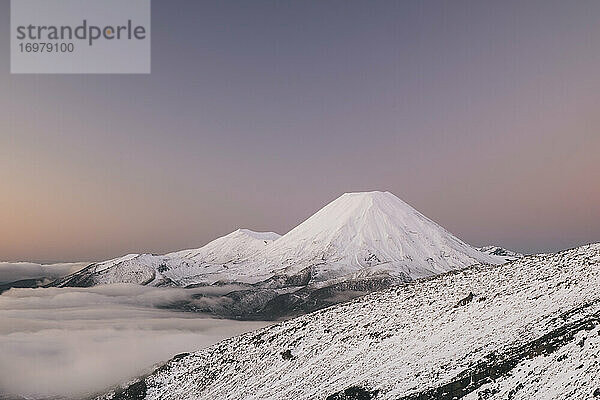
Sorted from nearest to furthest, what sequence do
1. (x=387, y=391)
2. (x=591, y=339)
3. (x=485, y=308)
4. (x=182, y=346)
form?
(x=591, y=339), (x=387, y=391), (x=485, y=308), (x=182, y=346)

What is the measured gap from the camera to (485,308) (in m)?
32.9

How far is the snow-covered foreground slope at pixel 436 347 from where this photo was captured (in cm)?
2095

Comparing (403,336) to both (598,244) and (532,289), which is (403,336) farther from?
(598,244)

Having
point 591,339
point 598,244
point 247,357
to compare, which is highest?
point 598,244

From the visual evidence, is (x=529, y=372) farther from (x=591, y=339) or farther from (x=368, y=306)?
(x=368, y=306)

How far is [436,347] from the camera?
97.9ft

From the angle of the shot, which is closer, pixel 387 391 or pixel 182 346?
pixel 387 391

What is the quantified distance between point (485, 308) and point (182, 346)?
179385 mm

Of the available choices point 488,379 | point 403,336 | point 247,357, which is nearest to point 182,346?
point 247,357

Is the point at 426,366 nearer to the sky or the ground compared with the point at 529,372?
nearer to the ground

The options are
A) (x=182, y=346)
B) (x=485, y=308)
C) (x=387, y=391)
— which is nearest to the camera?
(x=387, y=391)

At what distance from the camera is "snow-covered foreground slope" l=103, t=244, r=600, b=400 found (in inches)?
825

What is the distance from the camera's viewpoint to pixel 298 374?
113 feet

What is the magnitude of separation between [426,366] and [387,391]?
3.26 metres
